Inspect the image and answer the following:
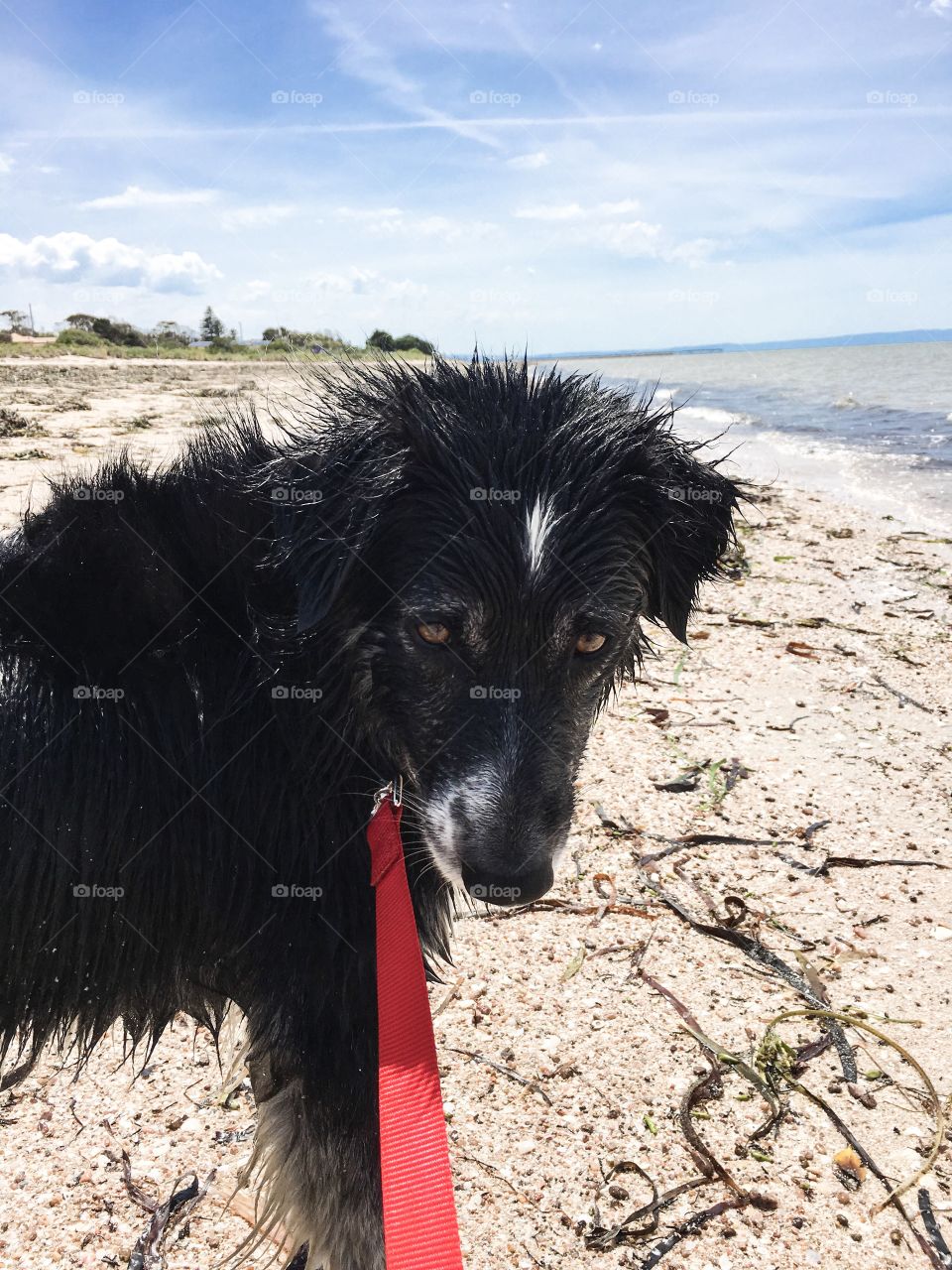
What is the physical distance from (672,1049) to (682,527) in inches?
76.3

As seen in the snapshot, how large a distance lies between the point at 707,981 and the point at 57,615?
2.81 metres

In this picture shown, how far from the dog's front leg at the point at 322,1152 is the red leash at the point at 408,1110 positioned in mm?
482

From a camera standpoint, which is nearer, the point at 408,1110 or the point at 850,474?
the point at 408,1110

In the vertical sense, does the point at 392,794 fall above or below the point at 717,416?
below

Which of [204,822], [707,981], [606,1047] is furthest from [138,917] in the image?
[707,981]

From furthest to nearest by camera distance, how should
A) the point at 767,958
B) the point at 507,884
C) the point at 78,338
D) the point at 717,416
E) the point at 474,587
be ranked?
the point at 78,338, the point at 717,416, the point at 767,958, the point at 474,587, the point at 507,884

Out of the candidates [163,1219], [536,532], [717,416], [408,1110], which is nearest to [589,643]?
[536,532]

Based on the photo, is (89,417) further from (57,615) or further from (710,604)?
(57,615)

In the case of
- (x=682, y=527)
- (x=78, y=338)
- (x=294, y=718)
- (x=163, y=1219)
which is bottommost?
(x=163, y=1219)

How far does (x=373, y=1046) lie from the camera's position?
7.73 feet

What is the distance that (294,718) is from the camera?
2.42 m

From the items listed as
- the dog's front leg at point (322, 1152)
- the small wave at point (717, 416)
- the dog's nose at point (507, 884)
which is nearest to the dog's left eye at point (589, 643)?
the dog's nose at point (507, 884)

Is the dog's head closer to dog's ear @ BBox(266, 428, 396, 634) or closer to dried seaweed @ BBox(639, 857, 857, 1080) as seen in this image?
dog's ear @ BBox(266, 428, 396, 634)

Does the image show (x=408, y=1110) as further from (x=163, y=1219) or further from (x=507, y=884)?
(x=163, y=1219)
